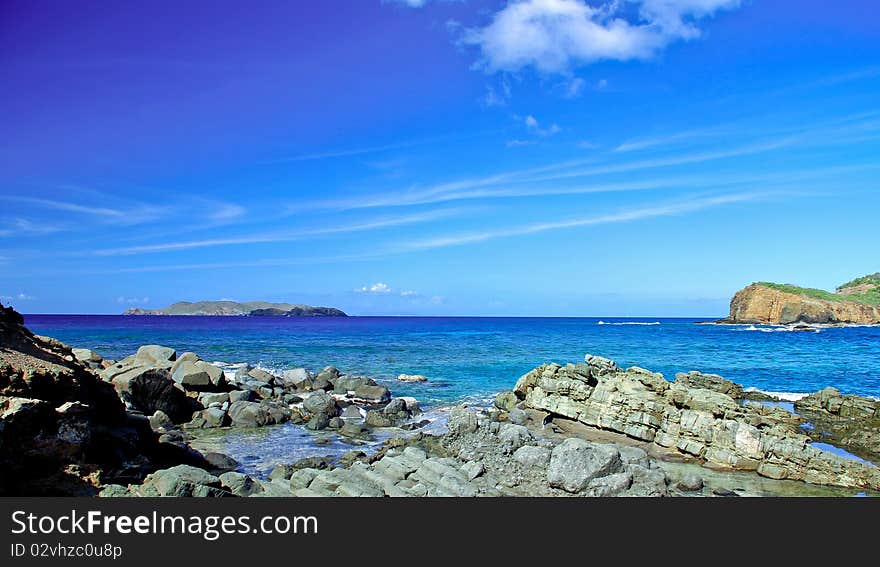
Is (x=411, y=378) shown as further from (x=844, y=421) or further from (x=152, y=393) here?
(x=844, y=421)

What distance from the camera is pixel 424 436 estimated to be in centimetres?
2155

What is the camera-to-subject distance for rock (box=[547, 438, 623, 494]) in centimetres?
1410

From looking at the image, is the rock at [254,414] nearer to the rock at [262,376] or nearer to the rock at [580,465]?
the rock at [262,376]

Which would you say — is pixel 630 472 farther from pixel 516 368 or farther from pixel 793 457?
pixel 516 368

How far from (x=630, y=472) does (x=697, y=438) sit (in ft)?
25.9

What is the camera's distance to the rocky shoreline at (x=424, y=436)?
36.9ft

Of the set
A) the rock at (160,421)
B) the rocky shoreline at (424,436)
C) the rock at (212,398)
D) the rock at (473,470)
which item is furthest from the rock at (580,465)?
the rock at (212,398)

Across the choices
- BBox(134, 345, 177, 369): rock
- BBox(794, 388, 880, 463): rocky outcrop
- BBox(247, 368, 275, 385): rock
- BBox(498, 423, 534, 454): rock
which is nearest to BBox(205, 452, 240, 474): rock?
BBox(498, 423, 534, 454): rock

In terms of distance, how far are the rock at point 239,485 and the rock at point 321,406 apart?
42.4 feet

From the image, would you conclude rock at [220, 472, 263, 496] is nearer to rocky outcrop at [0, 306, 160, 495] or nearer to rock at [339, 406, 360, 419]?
rocky outcrop at [0, 306, 160, 495]

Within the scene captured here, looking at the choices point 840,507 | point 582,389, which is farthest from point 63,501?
point 582,389

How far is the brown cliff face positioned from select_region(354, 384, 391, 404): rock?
12655 cm

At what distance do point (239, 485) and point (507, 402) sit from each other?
63.6 ft

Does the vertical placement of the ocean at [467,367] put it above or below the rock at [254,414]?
below
